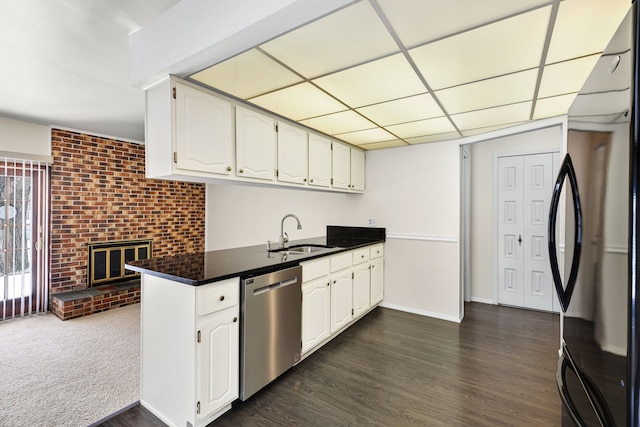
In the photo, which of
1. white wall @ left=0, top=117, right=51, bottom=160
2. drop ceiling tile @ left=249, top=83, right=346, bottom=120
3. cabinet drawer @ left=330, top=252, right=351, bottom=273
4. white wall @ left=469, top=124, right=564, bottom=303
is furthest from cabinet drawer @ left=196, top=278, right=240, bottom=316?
white wall @ left=469, top=124, right=564, bottom=303

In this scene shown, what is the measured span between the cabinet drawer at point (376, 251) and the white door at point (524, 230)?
172cm

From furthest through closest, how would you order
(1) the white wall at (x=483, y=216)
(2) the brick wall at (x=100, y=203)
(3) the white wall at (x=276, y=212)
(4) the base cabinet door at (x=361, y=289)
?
(1) the white wall at (x=483, y=216) < (3) the white wall at (x=276, y=212) < (2) the brick wall at (x=100, y=203) < (4) the base cabinet door at (x=361, y=289)

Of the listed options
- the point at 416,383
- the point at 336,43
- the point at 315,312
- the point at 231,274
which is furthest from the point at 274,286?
the point at 336,43

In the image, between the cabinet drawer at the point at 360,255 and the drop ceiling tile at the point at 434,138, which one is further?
the drop ceiling tile at the point at 434,138

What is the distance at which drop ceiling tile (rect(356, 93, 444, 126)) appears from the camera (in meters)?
2.32

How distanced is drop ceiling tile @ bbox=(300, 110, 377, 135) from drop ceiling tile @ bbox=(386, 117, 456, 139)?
11.9 inches

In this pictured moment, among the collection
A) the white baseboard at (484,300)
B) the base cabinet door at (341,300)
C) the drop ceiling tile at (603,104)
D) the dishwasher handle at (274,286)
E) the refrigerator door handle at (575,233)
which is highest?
the drop ceiling tile at (603,104)

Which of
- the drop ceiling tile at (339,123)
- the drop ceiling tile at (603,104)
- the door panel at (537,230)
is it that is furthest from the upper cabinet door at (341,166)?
the drop ceiling tile at (603,104)

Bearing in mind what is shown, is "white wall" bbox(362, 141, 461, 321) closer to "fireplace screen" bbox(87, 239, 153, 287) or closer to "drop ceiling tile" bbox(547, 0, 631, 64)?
"drop ceiling tile" bbox(547, 0, 631, 64)

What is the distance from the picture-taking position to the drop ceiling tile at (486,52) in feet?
4.53

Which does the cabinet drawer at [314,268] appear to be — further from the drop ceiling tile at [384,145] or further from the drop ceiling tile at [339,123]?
the drop ceiling tile at [384,145]

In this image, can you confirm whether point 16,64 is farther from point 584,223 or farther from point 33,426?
point 584,223

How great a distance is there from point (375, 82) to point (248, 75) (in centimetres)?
85

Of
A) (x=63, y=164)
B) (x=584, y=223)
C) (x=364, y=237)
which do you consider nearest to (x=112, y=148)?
(x=63, y=164)
